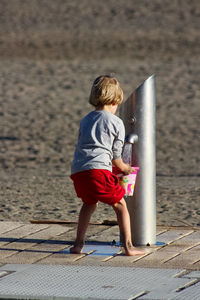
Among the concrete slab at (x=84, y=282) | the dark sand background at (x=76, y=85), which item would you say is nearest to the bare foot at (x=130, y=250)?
the concrete slab at (x=84, y=282)

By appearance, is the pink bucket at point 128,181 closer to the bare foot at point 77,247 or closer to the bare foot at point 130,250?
the bare foot at point 130,250

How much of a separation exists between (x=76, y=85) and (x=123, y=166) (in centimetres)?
1159

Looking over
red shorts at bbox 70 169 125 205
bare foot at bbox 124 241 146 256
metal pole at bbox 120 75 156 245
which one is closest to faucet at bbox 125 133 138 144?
metal pole at bbox 120 75 156 245

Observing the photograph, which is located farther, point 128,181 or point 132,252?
point 128,181

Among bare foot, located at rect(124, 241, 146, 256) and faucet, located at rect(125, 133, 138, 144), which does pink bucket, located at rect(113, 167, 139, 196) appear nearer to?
faucet, located at rect(125, 133, 138, 144)

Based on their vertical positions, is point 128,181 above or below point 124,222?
above

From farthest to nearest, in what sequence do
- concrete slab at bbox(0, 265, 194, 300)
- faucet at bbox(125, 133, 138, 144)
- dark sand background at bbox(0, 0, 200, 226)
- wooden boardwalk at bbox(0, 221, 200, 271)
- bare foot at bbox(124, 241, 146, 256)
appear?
dark sand background at bbox(0, 0, 200, 226), faucet at bbox(125, 133, 138, 144), bare foot at bbox(124, 241, 146, 256), wooden boardwalk at bbox(0, 221, 200, 271), concrete slab at bbox(0, 265, 194, 300)

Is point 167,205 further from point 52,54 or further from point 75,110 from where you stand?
point 52,54

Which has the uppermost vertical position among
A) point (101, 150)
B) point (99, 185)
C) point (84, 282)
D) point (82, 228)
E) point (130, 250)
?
point (101, 150)

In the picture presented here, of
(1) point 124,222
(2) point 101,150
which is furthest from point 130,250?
(2) point 101,150

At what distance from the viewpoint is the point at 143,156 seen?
5.66 m

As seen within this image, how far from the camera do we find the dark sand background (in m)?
8.15

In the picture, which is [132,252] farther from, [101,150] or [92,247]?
[101,150]

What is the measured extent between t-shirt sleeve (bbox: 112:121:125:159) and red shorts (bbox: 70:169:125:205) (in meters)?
0.14
